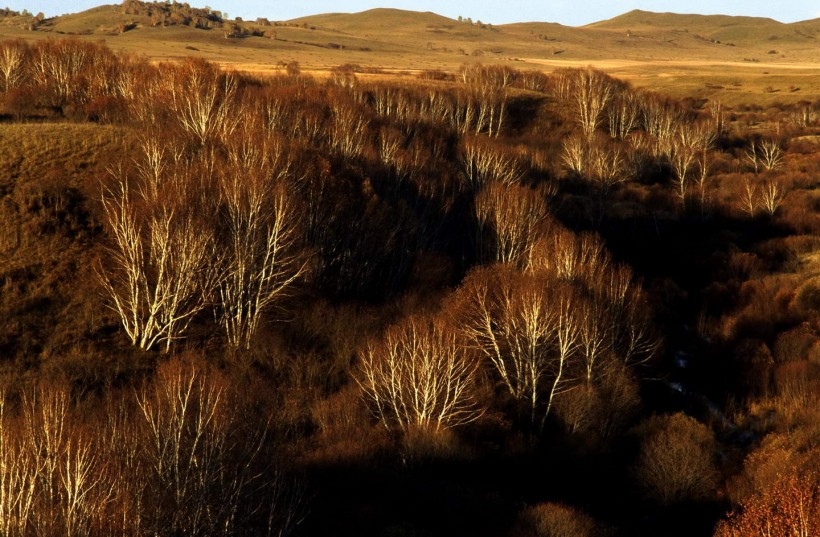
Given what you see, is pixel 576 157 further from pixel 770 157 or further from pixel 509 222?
pixel 509 222

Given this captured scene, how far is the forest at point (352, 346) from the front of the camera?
15898mm

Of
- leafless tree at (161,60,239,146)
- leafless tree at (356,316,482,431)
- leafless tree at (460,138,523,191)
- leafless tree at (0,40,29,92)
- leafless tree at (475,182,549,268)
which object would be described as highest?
leafless tree at (0,40,29,92)

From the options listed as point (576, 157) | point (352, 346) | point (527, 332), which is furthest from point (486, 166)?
point (527, 332)

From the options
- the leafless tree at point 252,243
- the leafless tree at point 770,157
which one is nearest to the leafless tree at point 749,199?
the leafless tree at point 770,157

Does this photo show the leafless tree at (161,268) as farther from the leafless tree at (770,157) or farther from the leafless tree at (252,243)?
the leafless tree at (770,157)

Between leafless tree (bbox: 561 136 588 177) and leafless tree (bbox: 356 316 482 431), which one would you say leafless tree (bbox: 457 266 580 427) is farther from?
leafless tree (bbox: 561 136 588 177)

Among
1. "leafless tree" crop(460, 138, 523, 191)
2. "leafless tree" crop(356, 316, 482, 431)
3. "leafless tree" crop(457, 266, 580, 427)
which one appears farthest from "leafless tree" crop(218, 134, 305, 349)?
"leafless tree" crop(460, 138, 523, 191)

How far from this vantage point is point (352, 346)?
115ft

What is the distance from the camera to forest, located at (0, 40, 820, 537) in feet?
52.2

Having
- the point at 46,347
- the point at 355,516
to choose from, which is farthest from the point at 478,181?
the point at 355,516

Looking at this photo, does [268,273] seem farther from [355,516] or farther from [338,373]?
[355,516]

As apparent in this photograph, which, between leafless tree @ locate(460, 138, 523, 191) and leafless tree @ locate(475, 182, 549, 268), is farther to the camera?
leafless tree @ locate(460, 138, 523, 191)

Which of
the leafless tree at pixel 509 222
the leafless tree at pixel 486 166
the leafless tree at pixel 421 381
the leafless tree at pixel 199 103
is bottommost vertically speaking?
the leafless tree at pixel 421 381

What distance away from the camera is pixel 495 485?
82.7 feet
